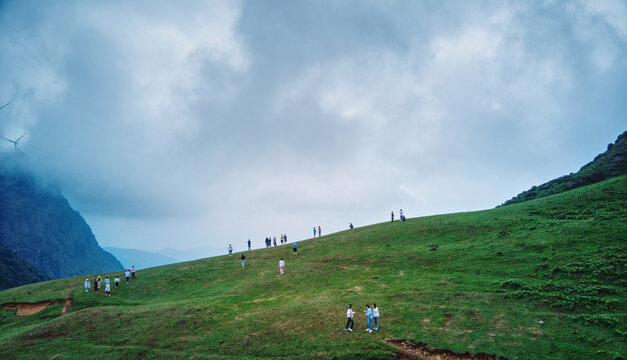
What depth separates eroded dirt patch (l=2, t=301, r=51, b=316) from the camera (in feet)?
153

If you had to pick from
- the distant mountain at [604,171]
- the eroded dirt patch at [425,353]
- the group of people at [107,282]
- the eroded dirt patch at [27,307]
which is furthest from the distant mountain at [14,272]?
the distant mountain at [604,171]

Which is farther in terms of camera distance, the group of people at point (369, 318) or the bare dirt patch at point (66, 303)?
the bare dirt patch at point (66, 303)

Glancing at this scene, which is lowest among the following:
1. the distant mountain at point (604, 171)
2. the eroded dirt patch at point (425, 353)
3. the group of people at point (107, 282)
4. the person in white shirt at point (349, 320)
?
the eroded dirt patch at point (425, 353)

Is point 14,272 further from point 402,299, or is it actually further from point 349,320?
point 402,299

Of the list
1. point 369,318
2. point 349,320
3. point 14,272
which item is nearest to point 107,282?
point 349,320

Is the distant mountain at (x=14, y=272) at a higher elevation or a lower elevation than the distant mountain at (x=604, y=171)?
lower

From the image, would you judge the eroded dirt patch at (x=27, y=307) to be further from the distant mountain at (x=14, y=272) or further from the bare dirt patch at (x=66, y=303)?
the distant mountain at (x=14, y=272)

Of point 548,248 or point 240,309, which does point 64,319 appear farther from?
point 548,248

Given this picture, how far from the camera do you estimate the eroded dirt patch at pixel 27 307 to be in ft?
153

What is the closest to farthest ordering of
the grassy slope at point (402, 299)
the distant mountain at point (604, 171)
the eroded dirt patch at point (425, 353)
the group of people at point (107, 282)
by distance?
the eroded dirt patch at point (425, 353) → the grassy slope at point (402, 299) → the group of people at point (107, 282) → the distant mountain at point (604, 171)

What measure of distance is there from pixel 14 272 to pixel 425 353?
18093 centimetres

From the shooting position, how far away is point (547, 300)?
91.6 feet

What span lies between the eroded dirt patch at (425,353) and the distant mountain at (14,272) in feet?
550

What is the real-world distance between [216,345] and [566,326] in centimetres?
2980
